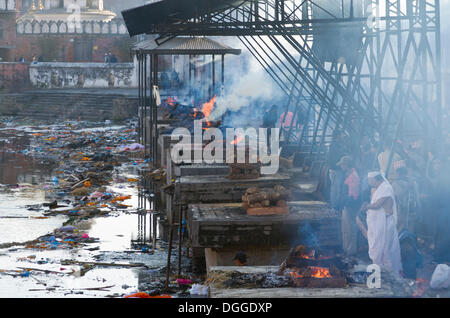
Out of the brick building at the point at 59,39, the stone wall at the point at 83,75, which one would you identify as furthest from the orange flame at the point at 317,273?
the brick building at the point at 59,39

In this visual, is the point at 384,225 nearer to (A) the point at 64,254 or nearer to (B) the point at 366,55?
(A) the point at 64,254

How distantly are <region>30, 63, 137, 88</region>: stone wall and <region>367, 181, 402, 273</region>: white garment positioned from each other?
3513 centimetres

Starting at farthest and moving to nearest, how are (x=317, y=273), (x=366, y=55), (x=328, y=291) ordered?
1. (x=366, y=55)
2. (x=317, y=273)
3. (x=328, y=291)

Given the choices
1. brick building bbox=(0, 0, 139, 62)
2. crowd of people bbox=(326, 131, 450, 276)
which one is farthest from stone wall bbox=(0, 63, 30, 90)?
crowd of people bbox=(326, 131, 450, 276)

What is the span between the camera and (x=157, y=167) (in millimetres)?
18984

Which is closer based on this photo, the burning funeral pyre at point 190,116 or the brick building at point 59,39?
the burning funeral pyre at point 190,116

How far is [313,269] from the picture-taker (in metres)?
6.73

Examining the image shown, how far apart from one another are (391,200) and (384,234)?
14.0 inches

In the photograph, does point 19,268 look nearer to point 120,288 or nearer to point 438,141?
point 120,288

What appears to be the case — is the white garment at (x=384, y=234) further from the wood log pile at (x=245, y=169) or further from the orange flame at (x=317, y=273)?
the wood log pile at (x=245, y=169)

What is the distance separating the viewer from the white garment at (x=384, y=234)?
712 centimetres

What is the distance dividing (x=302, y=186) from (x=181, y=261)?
3.18 m

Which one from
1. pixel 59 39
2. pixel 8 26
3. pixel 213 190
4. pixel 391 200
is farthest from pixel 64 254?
pixel 8 26

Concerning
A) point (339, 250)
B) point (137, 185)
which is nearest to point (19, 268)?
point (339, 250)
